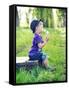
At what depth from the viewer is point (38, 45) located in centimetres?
168

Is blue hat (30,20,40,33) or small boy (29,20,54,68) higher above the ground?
blue hat (30,20,40,33)

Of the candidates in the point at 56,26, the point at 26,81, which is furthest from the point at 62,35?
the point at 26,81

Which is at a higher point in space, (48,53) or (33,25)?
(33,25)

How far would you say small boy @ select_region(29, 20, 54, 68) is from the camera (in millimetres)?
1660

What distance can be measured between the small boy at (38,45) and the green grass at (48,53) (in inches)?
0.8

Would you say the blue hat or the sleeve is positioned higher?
the blue hat

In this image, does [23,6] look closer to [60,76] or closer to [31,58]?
[31,58]

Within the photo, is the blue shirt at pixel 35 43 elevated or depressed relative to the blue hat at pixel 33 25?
depressed

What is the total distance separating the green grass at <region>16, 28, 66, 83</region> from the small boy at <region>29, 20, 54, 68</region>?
2 cm

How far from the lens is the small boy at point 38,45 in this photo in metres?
1.66

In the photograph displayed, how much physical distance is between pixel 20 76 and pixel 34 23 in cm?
26

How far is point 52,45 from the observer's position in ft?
5.60

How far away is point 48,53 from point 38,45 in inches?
2.7

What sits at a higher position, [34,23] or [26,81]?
[34,23]
